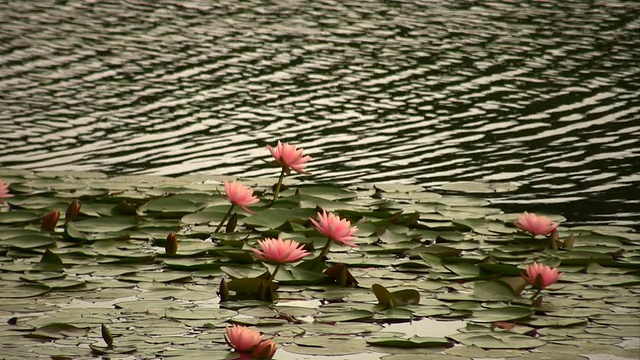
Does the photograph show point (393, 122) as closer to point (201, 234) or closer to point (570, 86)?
point (570, 86)

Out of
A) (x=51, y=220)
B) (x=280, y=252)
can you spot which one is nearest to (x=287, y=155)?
(x=280, y=252)

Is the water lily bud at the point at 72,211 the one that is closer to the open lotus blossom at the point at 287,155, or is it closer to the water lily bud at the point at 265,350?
the open lotus blossom at the point at 287,155

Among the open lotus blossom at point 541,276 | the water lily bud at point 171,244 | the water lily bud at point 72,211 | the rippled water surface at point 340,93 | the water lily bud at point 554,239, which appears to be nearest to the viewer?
the open lotus blossom at point 541,276

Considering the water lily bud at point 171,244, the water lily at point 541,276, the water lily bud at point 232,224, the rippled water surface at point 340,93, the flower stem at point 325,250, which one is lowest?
the rippled water surface at point 340,93

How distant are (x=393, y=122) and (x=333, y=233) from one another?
3.48 m

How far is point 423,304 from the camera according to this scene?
3416 millimetres

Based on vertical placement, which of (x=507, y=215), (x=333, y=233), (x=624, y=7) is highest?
(x=333, y=233)

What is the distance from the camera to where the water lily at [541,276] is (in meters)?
3.38

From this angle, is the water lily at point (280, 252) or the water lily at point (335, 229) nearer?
the water lily at point (280, 252)

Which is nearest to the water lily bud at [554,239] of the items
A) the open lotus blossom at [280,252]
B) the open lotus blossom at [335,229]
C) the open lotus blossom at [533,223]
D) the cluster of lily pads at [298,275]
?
the cluster of lily pads at [298,275]

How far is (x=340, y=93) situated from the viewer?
308 inches

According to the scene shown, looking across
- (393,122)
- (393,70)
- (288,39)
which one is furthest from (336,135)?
(288,39)

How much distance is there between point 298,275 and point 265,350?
2.86 ft

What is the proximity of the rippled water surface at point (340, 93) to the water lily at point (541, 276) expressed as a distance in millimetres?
1353
